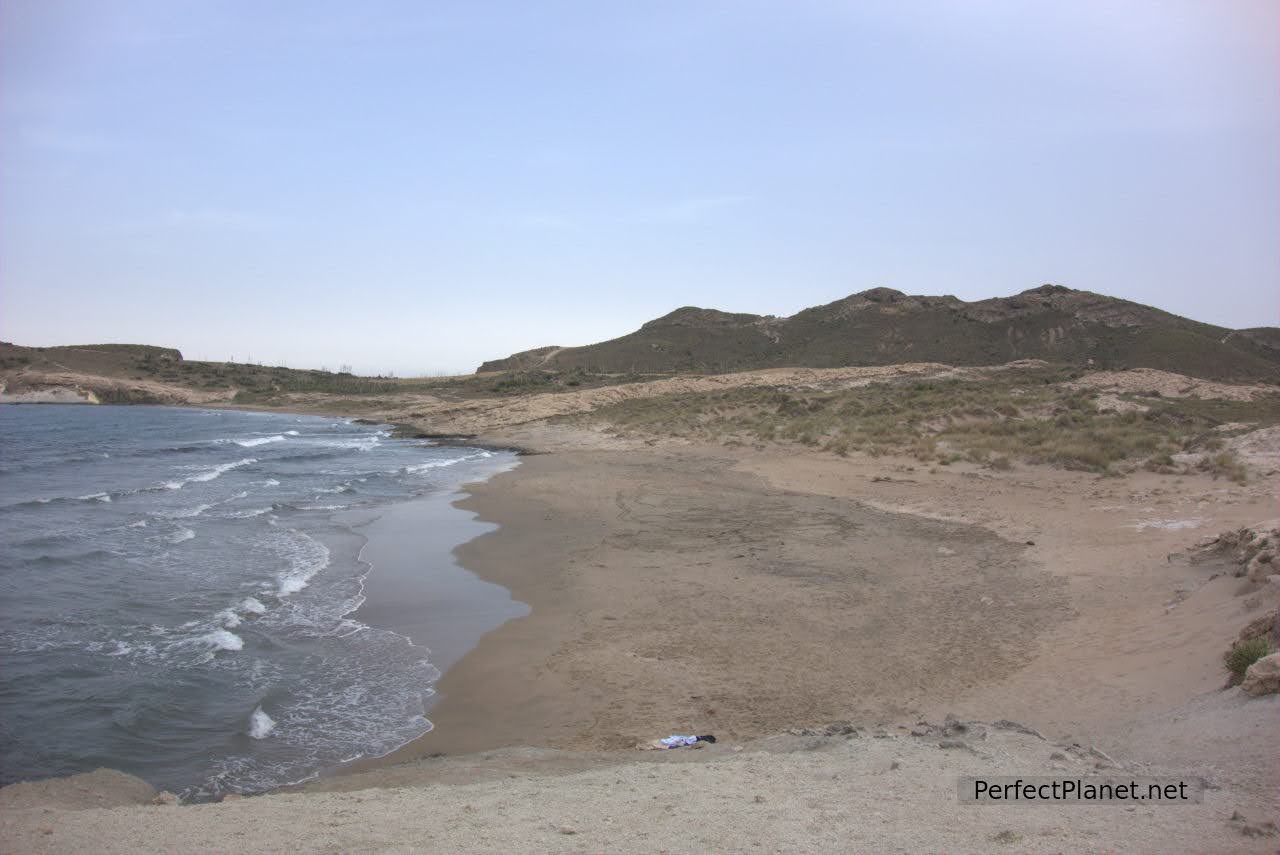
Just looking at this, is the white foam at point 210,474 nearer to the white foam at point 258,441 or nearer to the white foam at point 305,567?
the white foam at point 258,441

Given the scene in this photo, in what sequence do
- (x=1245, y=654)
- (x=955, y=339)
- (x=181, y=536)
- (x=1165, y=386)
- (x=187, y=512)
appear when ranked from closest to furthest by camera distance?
1. (x=1245, y=654)
2. (x=181, y=536)
3. (x=187, y=512)
4. (x=1165, y=386)
5. (x=955, y=339)

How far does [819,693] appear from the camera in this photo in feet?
25.9

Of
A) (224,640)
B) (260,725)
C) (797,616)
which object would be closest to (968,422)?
(797,616)

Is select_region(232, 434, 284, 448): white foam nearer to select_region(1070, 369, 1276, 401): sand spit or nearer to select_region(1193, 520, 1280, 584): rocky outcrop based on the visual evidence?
select_region(1193, 520, 1280, 584): rocky outcrop

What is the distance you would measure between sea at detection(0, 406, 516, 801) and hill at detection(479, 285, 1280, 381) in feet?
209

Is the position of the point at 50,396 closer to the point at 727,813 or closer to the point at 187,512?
the point at 187,512

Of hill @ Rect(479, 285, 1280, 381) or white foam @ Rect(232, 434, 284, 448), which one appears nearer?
white foam @ Rect(232, 434, 284, 448)

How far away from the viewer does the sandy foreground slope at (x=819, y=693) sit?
432cm

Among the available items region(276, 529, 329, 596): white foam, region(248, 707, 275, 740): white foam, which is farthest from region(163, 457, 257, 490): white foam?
region(248, 707, 275, 740): white foam

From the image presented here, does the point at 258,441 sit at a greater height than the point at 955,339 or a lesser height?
lesser

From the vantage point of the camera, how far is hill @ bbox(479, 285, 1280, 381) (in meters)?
68.3

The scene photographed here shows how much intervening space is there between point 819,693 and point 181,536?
14.9 meters

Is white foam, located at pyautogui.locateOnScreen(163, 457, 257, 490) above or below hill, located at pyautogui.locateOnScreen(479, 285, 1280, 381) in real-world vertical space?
below

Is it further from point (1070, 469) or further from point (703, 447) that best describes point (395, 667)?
point (703, 447)
